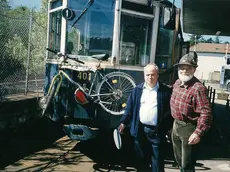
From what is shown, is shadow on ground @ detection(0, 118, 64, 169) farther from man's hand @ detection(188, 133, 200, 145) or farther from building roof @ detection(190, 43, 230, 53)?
building roof @ detection(190, 43, 230, 53)

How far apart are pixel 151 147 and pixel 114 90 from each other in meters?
1.57

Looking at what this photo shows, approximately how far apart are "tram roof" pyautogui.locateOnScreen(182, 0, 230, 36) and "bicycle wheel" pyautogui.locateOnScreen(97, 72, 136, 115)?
11.8ft

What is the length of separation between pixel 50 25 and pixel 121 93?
2.53 metres

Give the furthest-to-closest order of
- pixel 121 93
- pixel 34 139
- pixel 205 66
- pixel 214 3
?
pixel 205 66
pixel 214 3
pixel 34 139
pixel 121 93

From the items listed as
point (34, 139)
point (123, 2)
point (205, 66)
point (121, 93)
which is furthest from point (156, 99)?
point (205, 66)

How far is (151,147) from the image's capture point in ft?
13.5

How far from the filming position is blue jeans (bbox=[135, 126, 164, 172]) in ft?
13.2

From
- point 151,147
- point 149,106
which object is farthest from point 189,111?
point 151,147

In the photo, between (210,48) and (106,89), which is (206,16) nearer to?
(106,89)

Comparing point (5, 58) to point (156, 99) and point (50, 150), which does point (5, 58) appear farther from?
point (156, 99)

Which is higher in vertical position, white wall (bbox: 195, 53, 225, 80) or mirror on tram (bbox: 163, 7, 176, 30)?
white wall (bbox: 195, 53, 225, 80)

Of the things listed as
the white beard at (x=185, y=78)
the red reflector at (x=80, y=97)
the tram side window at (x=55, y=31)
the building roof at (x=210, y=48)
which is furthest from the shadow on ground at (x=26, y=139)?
the building roof at (x=210, y=48)

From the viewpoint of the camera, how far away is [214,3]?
765 cm

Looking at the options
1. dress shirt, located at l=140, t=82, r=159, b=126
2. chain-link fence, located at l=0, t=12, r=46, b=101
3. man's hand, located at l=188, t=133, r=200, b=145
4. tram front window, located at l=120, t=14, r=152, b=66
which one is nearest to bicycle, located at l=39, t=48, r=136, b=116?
tram front window, located at l=120, t=14, r=152, b=66
